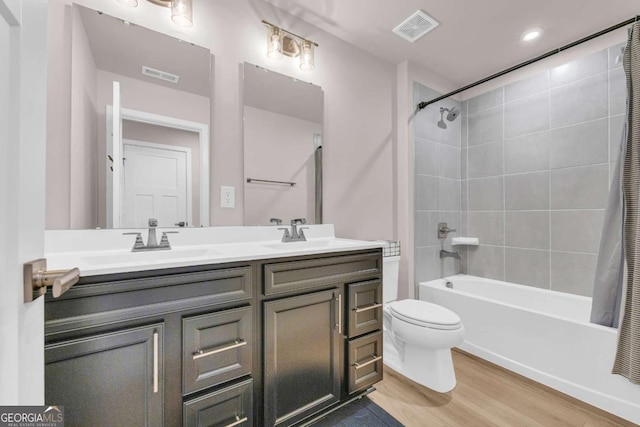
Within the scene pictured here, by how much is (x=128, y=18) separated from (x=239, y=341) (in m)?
1.64

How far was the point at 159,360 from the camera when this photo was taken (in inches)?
36.4

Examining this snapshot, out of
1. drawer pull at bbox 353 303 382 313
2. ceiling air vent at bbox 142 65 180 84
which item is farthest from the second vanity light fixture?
drawer pull at bbox 353 303 382 313

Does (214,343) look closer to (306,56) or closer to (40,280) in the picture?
(40,280)

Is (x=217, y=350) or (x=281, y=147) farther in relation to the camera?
(x=281, y=147)

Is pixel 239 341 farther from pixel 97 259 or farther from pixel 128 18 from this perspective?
pixel 128 18

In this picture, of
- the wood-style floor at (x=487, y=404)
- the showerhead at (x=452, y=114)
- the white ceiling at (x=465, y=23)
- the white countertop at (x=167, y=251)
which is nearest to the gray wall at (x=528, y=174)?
the showerhead at (x=452, y=114)

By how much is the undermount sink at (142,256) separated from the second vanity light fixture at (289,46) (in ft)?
4.38

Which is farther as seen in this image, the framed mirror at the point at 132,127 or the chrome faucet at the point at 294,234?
the chrome faucet at the point at 294,234

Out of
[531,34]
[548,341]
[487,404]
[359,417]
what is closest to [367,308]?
[359,417]

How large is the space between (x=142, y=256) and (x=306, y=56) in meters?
1.64

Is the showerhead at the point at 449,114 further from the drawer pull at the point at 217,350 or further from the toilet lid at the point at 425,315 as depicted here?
the drawer pull at the point at 217,350

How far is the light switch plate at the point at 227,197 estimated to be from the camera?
162 cm

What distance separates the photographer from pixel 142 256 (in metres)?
1.22

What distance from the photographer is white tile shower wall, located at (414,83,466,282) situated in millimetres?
2496
